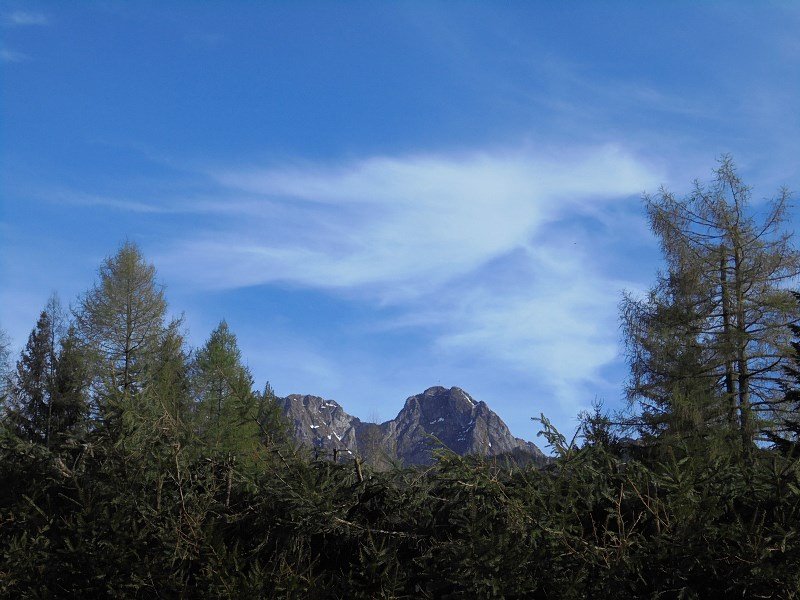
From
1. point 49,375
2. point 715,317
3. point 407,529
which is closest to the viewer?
point 407,529

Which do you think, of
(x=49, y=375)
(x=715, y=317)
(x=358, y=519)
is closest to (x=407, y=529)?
(x=358, y=519)

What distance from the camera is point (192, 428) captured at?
355 cm

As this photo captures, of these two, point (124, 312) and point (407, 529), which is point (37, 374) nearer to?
point (124, 312)

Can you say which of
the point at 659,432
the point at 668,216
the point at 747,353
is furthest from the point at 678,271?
the point at 659,432

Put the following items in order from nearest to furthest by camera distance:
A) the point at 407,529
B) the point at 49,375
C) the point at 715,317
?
the point at 407,529 → the point at 715,317 → the point at 49,375

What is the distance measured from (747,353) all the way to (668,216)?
462 cm

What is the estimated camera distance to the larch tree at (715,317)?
70.2ft

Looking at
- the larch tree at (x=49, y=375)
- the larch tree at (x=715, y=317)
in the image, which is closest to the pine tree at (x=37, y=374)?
the larch tree at (x=49, y=375)

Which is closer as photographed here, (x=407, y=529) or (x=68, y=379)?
(x=407, y=529)

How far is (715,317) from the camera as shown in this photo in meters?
22.5

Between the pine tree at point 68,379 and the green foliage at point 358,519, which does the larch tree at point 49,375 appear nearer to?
the pine tree at point 68,379

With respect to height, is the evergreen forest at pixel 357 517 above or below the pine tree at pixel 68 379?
below

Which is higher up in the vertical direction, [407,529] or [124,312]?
[124,312]

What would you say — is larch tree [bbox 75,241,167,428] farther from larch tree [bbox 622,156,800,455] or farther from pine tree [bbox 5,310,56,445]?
larch tree [bbox 622,156,800,455]
